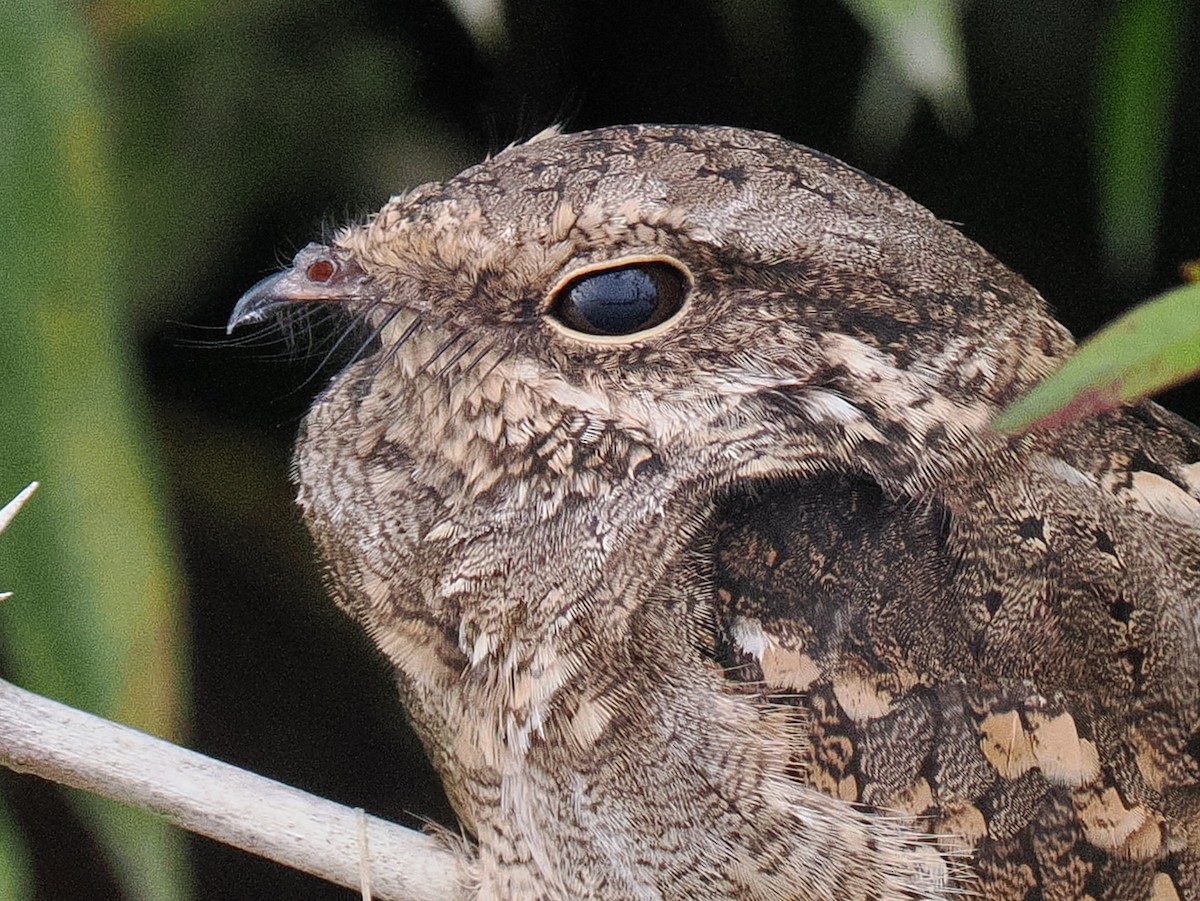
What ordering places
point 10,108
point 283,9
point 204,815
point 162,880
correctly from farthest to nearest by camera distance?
point 283,9 → point 162,880 → point 10,108 → point 204,815

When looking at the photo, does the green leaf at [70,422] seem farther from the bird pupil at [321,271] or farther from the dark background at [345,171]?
the bird pupil at [321,271]

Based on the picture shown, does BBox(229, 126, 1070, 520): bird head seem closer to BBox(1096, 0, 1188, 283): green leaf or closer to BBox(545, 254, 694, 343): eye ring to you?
BBox(545, 254, 694, 343): eye ring

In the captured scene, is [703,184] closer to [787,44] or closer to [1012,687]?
[1012,687]

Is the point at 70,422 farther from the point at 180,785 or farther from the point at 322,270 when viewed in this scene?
the point at 180,785

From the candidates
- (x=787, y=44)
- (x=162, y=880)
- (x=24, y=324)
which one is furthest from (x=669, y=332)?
(x=787, y=44)

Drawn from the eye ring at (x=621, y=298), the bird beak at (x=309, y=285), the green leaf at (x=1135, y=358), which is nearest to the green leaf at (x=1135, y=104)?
the eye ring at (x=621, y=298)

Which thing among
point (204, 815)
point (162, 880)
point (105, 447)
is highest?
point (105, 447)

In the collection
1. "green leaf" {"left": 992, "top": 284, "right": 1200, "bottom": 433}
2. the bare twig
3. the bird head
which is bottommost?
the bare twig

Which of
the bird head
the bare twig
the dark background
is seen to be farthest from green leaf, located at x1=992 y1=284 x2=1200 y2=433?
the dark background
